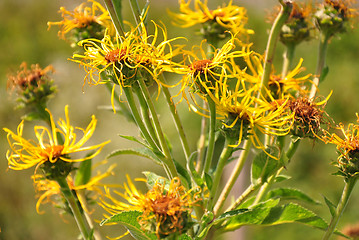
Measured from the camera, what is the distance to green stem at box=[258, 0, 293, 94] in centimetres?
65

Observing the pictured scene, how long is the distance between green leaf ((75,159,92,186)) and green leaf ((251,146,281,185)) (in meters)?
0.29

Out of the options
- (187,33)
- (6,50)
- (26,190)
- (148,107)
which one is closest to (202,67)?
(148,107)

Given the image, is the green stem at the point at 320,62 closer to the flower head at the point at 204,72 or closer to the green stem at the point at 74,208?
the flower head at the point at 204,72

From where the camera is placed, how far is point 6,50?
3.71 meters

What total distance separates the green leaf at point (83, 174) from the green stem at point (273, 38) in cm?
33

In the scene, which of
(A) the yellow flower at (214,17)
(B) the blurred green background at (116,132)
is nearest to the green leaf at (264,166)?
(A) the yellow flower at (214,17)

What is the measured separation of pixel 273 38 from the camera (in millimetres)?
676

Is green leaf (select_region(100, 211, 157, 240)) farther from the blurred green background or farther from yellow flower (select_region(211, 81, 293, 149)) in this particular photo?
the blurred green background

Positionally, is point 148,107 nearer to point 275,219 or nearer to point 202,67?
point 202,67

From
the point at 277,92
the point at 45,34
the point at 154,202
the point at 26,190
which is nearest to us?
the point at 154,202

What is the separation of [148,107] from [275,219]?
25 centimetres

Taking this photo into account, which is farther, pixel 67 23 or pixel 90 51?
pixel 67 23

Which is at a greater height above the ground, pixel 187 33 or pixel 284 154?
pixel 187 33

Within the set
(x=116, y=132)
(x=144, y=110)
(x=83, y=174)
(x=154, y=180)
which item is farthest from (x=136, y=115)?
(x=116, y=132)
